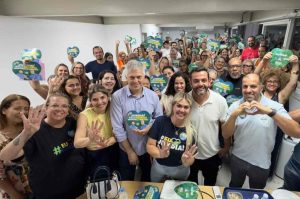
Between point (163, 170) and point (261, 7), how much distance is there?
142 inches

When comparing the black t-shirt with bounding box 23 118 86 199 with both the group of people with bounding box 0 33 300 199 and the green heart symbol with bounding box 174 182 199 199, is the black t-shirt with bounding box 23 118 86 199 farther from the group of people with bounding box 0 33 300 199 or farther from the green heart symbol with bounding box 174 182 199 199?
the green heart symbol with bounding box 174 182 199 199

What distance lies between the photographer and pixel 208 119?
1.79 m

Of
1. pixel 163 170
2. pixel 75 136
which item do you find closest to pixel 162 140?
pixel 163 170

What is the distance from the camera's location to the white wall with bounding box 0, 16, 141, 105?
353 cm

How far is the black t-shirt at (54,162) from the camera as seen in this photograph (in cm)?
143

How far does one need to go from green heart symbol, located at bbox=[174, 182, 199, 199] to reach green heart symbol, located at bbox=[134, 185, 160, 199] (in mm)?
146

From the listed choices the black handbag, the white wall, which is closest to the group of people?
the black handbag

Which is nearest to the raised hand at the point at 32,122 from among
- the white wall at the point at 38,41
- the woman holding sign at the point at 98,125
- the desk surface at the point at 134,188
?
the woman holding sign at the point at 98,125

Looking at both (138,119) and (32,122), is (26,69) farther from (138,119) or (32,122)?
(138,119)

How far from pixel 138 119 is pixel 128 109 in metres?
0.19

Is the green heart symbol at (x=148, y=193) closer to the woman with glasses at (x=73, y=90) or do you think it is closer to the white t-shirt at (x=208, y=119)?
the white t-shirt at (x=208, y=119)

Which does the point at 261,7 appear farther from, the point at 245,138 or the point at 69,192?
the point at 69,192

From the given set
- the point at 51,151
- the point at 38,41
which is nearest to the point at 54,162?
the point at 51,151

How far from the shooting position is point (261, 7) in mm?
3758
